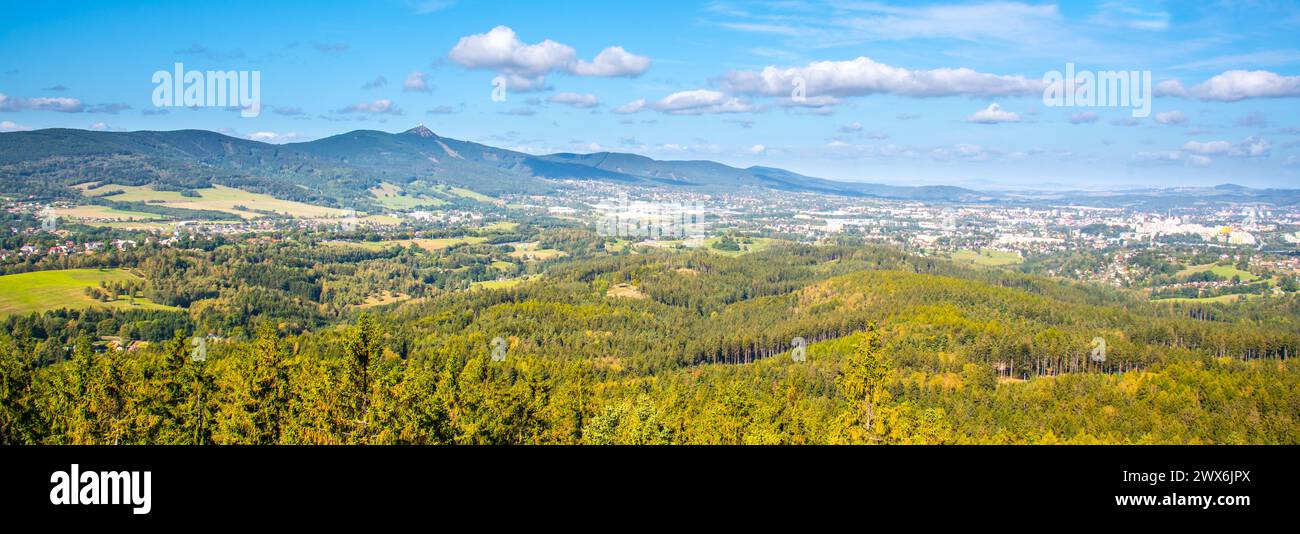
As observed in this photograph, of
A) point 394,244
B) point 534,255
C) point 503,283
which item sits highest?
point 394,244

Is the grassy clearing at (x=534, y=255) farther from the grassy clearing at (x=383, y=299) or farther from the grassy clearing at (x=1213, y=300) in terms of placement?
the grassy clearing at (x=1213, y=300)

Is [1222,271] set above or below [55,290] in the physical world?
above

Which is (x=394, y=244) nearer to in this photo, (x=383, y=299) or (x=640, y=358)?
(x=383, y=299)
